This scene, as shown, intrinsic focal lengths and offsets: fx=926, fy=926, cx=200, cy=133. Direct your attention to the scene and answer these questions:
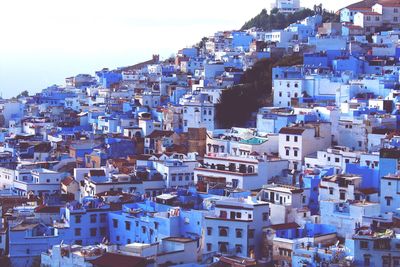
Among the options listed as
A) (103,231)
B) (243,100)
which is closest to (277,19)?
(243,100)

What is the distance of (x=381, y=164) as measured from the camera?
26094 millimetres

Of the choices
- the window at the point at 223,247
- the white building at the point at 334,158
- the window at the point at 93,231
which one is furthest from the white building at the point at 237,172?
the window at the point at 223,247

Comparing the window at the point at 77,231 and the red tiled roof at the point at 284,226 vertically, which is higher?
the red tiled roof at the point at 284,226

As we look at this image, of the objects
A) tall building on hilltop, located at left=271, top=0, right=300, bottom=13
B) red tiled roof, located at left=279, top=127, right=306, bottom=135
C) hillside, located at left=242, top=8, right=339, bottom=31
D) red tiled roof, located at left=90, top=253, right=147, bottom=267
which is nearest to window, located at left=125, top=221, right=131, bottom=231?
red tiled roof, located at left=90, top=253, right=147, bottom=267

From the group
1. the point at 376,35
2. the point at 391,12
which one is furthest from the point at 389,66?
the point at 391,12

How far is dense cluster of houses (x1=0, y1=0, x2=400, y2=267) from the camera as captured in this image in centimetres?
2248

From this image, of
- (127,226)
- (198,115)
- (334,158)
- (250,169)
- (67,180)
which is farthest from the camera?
(198,115)

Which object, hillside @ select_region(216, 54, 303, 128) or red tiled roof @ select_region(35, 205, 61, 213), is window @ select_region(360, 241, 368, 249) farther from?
hillside @ select_region(216, 54, 303, 128)

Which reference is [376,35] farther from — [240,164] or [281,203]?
[281,203]

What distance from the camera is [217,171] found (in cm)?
2819

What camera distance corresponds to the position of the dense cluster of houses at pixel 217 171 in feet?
Answer: 73.8

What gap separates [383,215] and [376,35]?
25.0 meters

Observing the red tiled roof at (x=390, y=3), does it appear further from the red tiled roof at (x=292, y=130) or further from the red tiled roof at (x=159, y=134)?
the red tiled roof at (x=292, y=130)

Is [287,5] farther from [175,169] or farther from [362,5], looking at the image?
[175,169]
